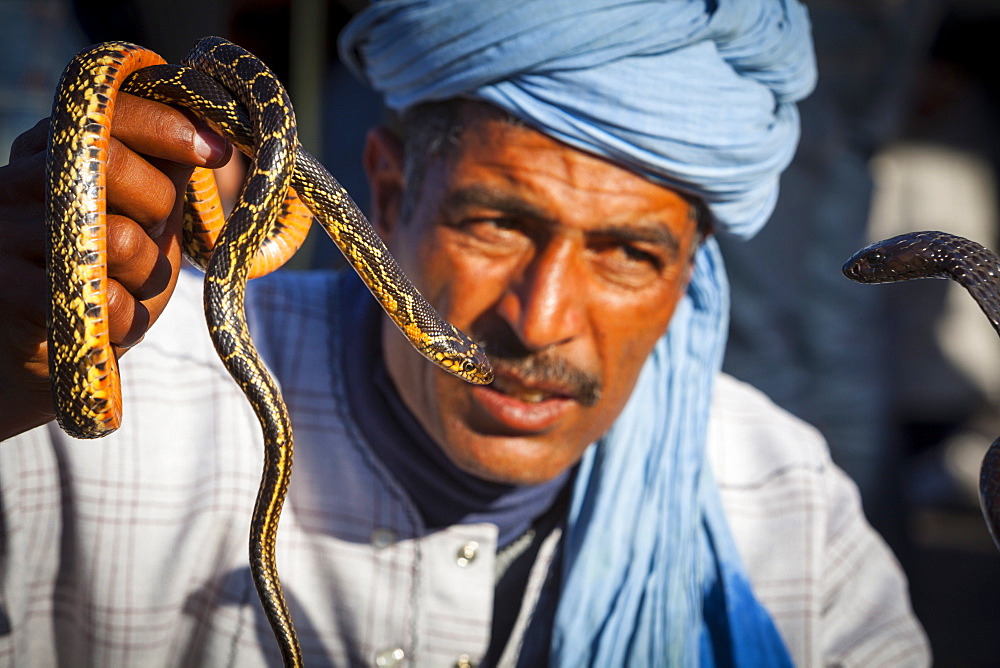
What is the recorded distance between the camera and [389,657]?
2482mm

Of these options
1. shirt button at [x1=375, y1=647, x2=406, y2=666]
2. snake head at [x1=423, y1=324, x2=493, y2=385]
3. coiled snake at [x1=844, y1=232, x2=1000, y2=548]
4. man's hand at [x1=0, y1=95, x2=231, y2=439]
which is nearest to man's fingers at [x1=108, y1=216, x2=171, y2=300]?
man's hand at [x1=0, y1=95, x2=231, y2=439]

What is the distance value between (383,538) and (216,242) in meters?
1.39

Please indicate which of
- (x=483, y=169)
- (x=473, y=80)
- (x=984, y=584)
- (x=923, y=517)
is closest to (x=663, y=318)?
(x=483, y=169)

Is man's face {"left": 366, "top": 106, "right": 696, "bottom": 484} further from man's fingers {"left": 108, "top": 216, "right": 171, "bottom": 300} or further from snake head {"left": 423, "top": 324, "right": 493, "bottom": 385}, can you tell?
man's fingers {"left": 108, "top": 216, "right": 171, "bottom": 300}

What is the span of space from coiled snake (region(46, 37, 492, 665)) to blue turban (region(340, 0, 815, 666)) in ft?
3.15

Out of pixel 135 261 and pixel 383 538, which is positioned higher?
pixel 135 261

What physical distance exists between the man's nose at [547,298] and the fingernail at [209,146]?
96 cm

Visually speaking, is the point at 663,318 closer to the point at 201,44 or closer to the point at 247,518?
the point at 247,518

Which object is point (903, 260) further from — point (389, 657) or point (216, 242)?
point (389, 657)

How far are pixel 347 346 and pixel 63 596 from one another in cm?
106

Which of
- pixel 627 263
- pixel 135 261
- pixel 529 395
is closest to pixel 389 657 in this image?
pixel 529 395

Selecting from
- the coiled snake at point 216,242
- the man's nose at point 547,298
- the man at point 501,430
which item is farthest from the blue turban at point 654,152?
the coiled snake at point 216,242

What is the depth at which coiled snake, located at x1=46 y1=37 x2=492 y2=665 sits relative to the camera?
4.32 ft

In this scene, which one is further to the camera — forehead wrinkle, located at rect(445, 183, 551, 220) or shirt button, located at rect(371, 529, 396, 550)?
shirt button, located at rect(371, 529, 396, 550)
